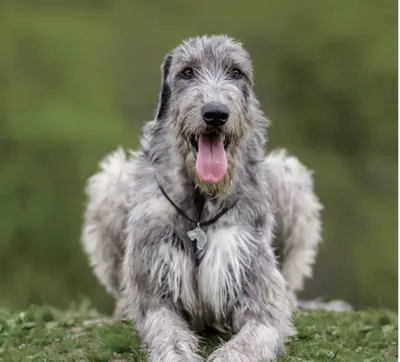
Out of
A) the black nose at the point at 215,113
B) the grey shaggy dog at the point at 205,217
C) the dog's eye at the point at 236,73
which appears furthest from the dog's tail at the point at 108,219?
the black nose at the point at 215,113

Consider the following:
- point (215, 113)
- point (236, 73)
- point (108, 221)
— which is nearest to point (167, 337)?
point (215, 113)

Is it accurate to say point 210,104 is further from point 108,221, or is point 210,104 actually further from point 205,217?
point 108,221

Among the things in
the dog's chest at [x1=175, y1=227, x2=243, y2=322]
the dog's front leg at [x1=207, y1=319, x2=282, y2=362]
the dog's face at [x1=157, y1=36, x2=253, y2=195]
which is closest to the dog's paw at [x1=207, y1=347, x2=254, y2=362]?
the dog's front leg at [x1=207, y1=319, x2=282, y2=362]

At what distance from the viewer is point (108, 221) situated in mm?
7316

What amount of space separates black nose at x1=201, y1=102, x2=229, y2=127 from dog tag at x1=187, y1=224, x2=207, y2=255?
0.76m

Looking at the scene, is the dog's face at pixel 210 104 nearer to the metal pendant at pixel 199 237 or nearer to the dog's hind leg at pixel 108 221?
the metal pendant at pixel 199 237

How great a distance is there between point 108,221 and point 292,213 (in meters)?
1.52

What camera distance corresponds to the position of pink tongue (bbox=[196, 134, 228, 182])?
573 cm

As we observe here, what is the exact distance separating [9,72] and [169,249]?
13.7 metres

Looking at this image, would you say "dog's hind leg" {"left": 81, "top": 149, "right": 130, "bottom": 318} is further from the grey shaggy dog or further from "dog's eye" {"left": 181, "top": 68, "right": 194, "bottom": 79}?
"dog's eye" {"left": 181, "top": 68, "right": 194, "bottom": 79}

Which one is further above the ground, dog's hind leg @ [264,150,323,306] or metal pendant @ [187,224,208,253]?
dog's hind leg @ [264,150,323,306]

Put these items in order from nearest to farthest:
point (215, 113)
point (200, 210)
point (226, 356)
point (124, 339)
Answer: point (226, 356) < point (215, 113) < point (200, 210) < point (124, 339)

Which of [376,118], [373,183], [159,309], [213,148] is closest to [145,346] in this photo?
[159,309]

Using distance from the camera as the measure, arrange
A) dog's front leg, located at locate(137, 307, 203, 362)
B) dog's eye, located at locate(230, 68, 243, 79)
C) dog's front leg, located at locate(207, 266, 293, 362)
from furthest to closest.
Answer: dog's eye, located at locate(230, 68, 243, 79)
dog's front leg, located at locate(207, 266, 293, 362)
dog's front leg, located at locate(137, 307, 203, 362)
